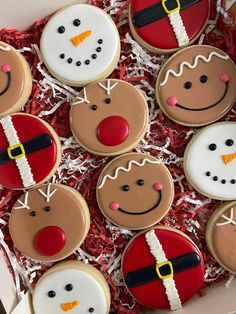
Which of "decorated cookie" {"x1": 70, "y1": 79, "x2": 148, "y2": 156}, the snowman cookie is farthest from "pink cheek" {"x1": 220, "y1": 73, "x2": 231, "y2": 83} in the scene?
the snowman cookie

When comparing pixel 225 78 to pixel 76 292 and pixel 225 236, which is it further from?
pixel 76 292

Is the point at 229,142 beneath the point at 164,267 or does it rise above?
above

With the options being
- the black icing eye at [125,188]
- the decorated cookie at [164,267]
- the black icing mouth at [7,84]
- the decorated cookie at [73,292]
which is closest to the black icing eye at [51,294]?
the decorated cookie at [73,292]

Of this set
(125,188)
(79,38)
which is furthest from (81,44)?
(125,188)

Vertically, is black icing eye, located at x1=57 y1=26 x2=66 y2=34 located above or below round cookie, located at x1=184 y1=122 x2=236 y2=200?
above

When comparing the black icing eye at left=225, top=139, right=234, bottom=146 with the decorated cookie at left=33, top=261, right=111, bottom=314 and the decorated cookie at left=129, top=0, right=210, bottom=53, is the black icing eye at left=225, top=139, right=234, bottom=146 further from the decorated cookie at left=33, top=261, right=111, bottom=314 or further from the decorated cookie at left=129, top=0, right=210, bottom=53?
the decorated cookie at left=33, top=261, right=111, bottom=314
